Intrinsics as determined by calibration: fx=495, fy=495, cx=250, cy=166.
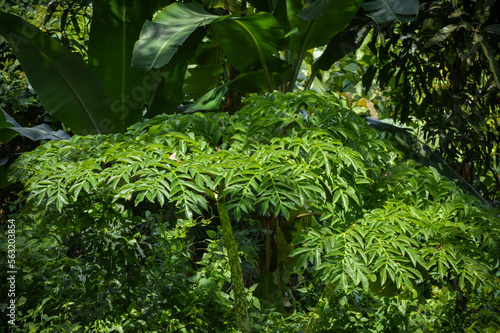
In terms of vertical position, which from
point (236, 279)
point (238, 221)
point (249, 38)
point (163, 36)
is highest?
point (163, 36)

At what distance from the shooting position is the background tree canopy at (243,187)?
1480 mm

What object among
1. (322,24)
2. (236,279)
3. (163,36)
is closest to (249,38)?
(322,24)

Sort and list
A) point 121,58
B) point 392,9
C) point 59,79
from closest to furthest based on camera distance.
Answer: point 392,9 < point 59,79 < point 121,58

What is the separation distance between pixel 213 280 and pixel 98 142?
0.72 meters

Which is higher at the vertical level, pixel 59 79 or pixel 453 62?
pixel 59 79

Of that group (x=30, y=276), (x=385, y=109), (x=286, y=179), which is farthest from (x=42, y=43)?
(x=385, y=109)

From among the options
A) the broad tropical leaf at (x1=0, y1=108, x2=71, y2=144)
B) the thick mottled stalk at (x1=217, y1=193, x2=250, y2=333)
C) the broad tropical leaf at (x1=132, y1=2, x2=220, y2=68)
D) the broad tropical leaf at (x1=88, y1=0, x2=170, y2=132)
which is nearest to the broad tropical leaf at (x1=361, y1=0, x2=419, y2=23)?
the broad tropical leaf at (x1=132, y1=2, x2=220, y2=68)

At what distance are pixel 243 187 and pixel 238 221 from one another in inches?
11.8

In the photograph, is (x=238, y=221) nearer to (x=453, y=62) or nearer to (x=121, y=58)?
(x=121, y=58)

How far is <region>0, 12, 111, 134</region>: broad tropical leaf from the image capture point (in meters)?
2.50

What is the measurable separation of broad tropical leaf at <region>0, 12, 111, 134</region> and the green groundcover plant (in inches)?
27.8

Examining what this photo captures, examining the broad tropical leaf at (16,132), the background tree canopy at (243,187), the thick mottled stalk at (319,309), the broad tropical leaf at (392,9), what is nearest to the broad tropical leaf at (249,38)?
the background tree canopy at (243,187)

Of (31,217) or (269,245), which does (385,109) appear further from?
(31,217)

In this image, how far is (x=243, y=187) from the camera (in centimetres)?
142
